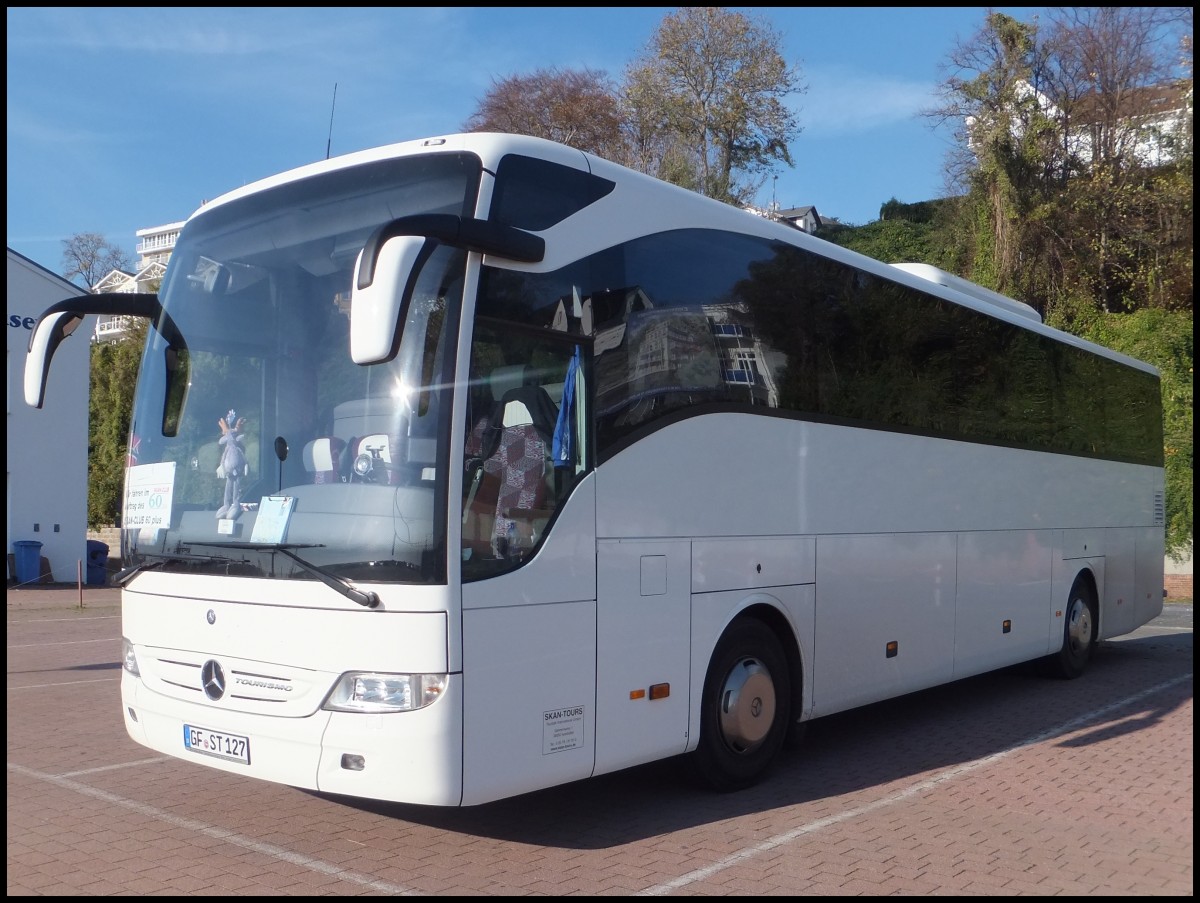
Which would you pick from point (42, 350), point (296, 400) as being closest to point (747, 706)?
point (296, 400)

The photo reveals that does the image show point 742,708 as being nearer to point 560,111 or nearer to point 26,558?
point 26,558

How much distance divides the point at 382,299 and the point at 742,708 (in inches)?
152

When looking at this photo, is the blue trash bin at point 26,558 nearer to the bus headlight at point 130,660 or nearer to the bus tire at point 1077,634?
the bus headlight at point 130,660

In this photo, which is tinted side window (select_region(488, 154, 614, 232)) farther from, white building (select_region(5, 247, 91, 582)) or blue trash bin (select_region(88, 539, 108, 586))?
blue trash bin (select_region(88, 539, 108, 586))

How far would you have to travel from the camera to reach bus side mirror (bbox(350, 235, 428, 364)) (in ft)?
15.4

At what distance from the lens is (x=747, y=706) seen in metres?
7.37

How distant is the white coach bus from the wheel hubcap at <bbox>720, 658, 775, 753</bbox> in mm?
22

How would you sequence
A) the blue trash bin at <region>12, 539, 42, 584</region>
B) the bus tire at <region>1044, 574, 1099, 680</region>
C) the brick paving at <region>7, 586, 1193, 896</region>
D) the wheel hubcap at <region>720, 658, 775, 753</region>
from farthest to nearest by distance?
the blue trash bin at <region>12, 539, 42, 584</region> → the bus tire at <region>1044, 574, 1099, 680</region> → the wheel hubcap at <region>720, 658, 775, 753</region> → the brick paving at <region>7, 586, 1193, 896</region>

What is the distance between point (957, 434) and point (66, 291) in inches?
913

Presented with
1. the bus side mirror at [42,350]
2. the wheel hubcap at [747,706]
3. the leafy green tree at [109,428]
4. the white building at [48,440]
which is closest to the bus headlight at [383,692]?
the wheel hubcap at [747,706]

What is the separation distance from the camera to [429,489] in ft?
17.7

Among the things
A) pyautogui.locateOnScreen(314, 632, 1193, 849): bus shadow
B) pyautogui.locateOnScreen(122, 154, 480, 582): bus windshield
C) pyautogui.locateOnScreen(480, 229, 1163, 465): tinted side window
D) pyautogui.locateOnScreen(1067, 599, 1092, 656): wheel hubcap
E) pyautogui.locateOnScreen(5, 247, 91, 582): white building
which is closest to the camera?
A: pyautogui.locateOnScreen(122, 154, 480, 582): bus windshield

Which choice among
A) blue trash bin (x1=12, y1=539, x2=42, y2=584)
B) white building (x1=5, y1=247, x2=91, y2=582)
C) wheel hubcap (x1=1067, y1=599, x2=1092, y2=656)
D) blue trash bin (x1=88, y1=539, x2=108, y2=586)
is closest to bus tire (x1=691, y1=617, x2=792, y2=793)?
wheel hubcap (x1=1067, y1=599, x2=1092, y2=656)

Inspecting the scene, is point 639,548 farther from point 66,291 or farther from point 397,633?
point 66,291
